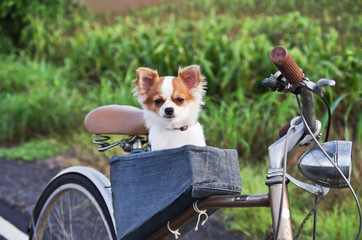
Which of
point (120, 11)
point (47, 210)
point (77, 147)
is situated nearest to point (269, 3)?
point (120, 11)

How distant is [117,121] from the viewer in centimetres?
208

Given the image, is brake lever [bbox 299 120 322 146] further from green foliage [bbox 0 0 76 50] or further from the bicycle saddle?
green foliage [bbox 0 0 76 50]

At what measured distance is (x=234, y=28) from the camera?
8406mm

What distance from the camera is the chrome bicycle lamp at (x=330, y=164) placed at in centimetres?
128

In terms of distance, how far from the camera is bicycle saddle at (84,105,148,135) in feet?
6.80

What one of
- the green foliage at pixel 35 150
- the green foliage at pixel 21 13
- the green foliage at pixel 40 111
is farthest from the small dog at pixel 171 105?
the green foliage at pixel 21 13

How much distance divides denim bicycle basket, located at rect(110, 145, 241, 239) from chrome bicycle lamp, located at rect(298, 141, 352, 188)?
1.31 ft

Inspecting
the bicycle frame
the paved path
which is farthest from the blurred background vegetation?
the bicycle frame

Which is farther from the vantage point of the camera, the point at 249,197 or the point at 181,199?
the point at 181,199

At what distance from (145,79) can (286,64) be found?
33.6 inches

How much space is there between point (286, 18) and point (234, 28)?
1.09 metres

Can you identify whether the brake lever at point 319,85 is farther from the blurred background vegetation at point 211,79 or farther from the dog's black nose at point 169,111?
the blurred background vegetation at point 211,79

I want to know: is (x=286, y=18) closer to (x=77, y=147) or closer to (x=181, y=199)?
(x=77, y=147)

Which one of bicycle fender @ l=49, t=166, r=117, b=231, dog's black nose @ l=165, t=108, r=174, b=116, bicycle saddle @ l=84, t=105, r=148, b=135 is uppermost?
dog's black nose @ l=165, t=108, r=174, b=116
